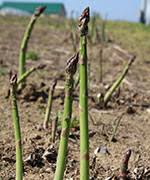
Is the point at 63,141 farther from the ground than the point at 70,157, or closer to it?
farther from the ground

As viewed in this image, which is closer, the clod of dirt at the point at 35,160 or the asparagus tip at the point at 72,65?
the asparagus tip at the point at 72,65

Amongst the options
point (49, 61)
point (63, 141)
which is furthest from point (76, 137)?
point (49, 61)

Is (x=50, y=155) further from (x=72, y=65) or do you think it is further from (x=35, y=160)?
(x=72, y=65)

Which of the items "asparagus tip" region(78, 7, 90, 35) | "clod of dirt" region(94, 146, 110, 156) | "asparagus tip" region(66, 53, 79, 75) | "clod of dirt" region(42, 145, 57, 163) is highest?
"asparagus tip" region(78, 7, 90, 35)

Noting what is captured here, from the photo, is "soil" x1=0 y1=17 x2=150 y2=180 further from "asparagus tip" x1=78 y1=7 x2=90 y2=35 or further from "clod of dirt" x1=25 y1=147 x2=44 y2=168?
"asparagus tip" x1=78 y1=7 x2=90 y2=35

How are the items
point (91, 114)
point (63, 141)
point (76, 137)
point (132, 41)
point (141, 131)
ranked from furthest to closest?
point (132, 41)
point (91, 114)
point (141, 131)
point (76, 137)
point (63, 141)

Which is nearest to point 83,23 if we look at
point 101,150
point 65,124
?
point 65,124

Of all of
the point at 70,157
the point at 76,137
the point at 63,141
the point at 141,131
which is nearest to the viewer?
the point at 63,141

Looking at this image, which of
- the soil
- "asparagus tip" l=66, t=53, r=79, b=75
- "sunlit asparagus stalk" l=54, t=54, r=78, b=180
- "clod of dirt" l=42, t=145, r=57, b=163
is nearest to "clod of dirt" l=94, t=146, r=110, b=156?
the soil

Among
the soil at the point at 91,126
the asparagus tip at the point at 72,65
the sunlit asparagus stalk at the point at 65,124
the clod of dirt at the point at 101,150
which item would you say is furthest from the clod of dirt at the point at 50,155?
the asparagus tip at the point at 72,65

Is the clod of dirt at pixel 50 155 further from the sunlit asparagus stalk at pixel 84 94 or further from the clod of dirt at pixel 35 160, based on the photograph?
the sunlit asparagus stalk at pixel 84 94

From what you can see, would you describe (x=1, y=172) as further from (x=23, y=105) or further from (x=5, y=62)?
(x=5, y=62)
